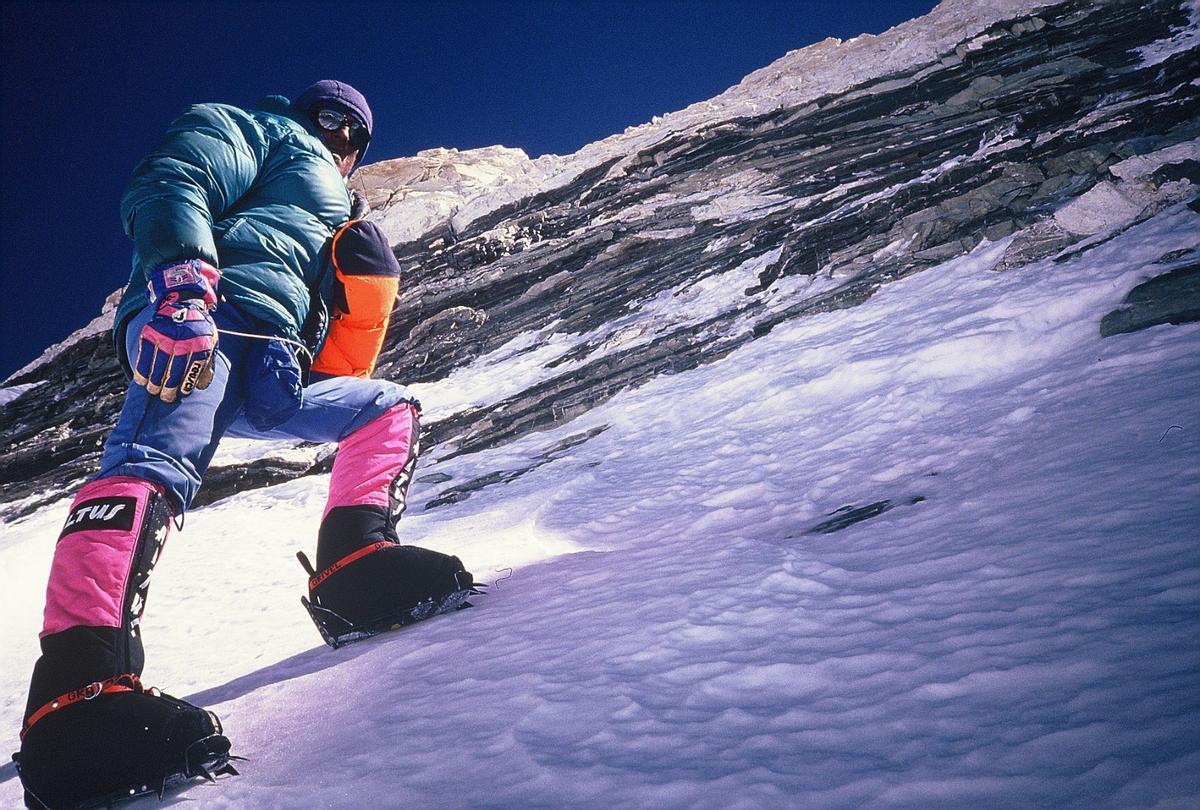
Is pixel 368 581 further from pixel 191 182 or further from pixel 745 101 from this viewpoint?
pixel 745 101

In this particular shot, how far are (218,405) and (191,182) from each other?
66 centimetres

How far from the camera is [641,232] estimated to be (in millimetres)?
10805

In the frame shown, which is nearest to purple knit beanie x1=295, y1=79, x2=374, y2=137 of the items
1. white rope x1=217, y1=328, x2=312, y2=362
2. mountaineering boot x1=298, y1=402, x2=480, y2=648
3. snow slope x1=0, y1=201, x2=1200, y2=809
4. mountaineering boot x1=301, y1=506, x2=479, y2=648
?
white rope x1=217, y1=328, x2=312, y2=362

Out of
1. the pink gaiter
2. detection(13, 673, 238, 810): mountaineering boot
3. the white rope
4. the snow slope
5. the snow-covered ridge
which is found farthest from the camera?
the snow-covered ridge

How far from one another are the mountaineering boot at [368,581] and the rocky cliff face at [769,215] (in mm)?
2661

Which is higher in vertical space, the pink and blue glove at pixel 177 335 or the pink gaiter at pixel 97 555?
the pink and blue glove at pixel 177 335

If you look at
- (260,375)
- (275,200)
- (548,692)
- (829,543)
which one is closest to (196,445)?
(260,375)

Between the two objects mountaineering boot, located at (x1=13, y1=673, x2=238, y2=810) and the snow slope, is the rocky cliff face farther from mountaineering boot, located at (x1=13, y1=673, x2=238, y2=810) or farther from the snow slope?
mountaineering boot, located at (x1=13, y1=673, x2=238, y2=810)

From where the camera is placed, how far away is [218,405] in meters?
1.69

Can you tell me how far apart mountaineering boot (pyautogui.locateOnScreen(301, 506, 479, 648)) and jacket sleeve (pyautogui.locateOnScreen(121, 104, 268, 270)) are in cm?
88

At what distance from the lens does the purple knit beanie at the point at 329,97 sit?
2.26 meters

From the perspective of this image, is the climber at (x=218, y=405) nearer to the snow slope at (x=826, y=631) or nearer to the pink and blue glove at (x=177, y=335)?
the pink and blue glove at (x=177, y=335)

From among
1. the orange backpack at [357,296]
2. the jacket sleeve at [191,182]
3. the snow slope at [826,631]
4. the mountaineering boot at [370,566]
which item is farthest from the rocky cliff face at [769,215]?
the jacket sleeve at [191,182]

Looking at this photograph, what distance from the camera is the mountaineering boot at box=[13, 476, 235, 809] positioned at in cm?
111
